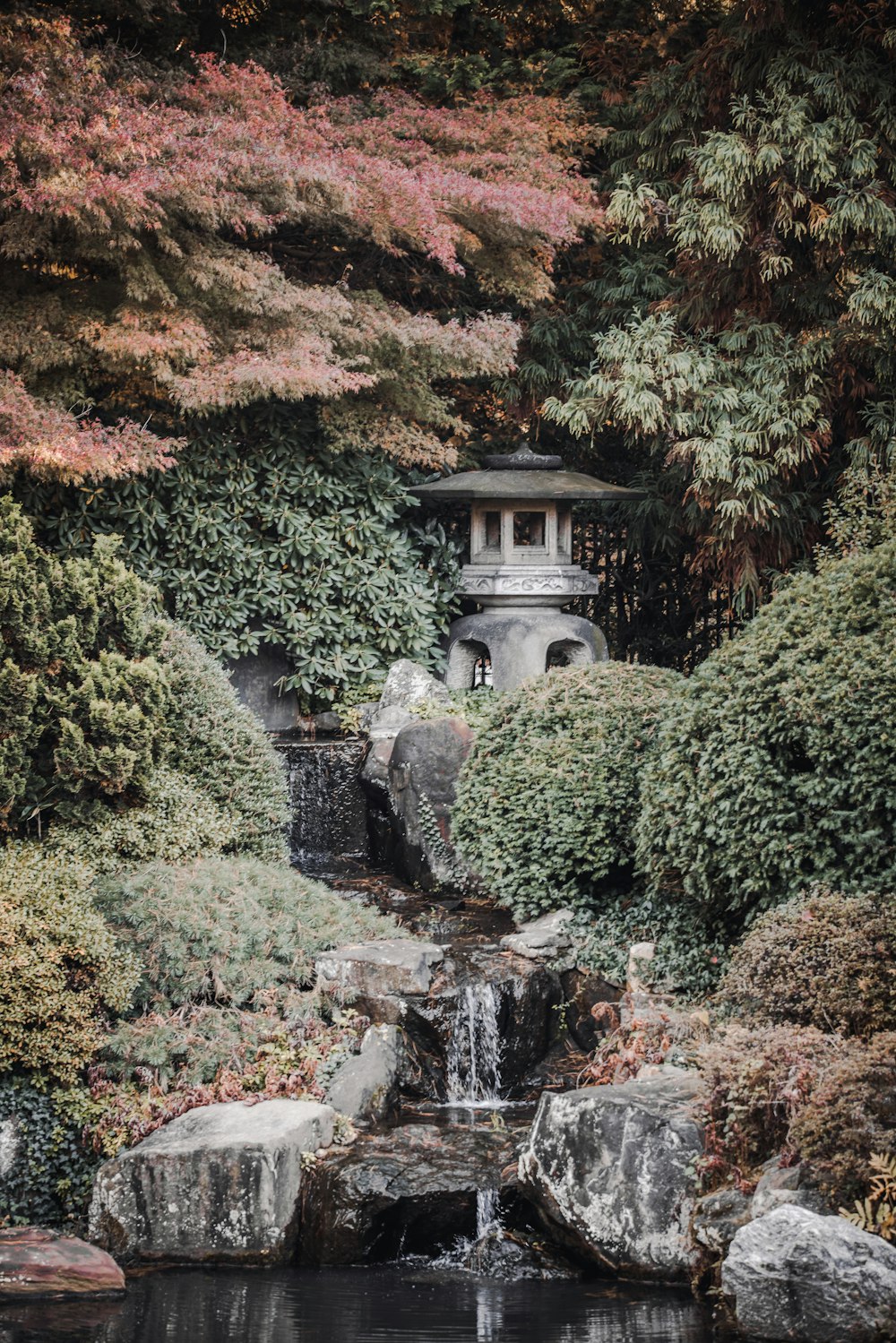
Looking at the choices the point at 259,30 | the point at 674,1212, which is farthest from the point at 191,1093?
the point at 259,30

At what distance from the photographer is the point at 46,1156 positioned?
20.1 feet

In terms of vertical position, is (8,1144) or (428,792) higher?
(428,792)

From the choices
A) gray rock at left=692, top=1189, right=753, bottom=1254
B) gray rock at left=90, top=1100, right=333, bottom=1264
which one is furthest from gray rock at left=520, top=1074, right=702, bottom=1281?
gray rock at left=90, top=1100, right=333, bottom=1264

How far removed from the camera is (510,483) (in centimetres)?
1089

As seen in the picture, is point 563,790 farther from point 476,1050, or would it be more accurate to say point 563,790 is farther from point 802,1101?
point 802,1101

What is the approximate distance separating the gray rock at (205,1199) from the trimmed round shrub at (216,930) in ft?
3.29

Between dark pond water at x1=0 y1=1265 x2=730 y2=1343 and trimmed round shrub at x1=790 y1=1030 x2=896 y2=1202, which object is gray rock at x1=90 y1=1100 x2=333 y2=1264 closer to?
dark pond water at x1=0 y1=1265 x2=730 y2=1343

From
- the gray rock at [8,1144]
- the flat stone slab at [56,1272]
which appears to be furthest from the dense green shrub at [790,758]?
the gray rock at [8,1144]

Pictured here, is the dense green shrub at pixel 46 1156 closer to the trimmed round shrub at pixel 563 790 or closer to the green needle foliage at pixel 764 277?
the trimmed round shrub at pixel 563 790

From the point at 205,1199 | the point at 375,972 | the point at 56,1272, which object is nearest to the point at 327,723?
the point at 375,972

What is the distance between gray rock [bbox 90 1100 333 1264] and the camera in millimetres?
5738

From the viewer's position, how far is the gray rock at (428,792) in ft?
29.8

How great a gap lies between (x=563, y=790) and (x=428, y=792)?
1628 millimetres

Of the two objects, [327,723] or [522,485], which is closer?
[522,485]
